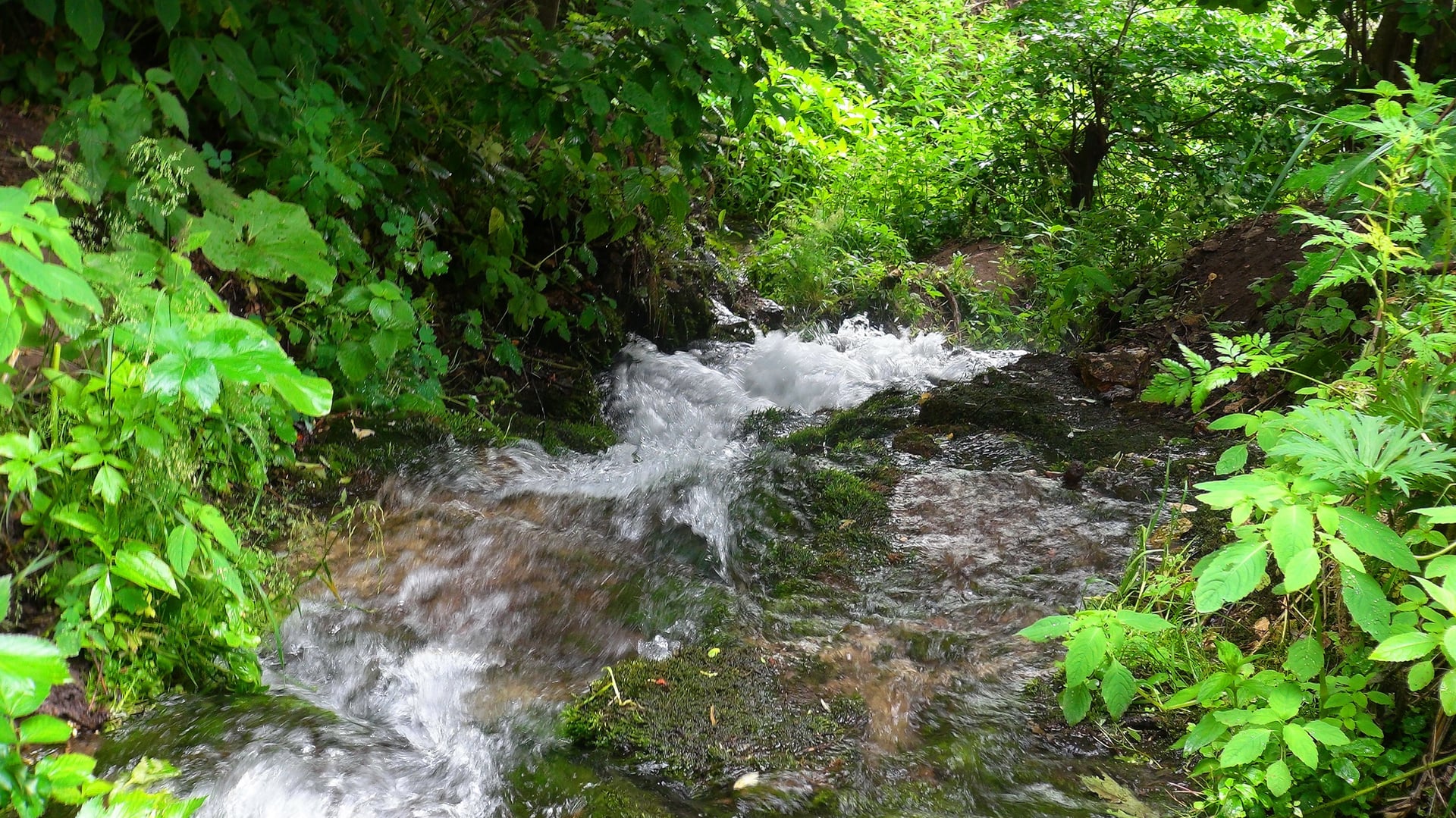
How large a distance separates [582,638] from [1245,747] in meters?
1.65

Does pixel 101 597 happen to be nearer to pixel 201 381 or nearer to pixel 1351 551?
pixel 201 381

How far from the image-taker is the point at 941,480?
3.78 meters

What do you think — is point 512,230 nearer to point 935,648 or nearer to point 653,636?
point 653,636

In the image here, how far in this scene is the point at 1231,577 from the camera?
5.36ft

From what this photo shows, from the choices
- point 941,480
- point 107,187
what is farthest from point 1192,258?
point 107,187

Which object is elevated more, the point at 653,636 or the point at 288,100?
the point at 288,100

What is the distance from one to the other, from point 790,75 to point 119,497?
827cm

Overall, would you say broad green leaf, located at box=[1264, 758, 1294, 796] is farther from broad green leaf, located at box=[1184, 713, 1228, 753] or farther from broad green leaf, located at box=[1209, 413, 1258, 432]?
broad green leaf, located at box=[1209, 413, 1258, 432]

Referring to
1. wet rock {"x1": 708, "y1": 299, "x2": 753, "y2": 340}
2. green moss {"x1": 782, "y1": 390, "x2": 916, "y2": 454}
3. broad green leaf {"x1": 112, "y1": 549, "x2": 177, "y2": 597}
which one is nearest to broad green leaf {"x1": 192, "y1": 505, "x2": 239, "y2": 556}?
broad green leaf {"x1": 112, "y1": 549, "x2": 177, "y2": 597}

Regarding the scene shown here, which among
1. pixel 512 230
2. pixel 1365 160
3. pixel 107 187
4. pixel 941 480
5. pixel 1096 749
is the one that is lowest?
pixel 941 480

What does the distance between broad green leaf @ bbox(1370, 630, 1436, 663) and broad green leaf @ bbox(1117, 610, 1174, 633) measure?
41 cm

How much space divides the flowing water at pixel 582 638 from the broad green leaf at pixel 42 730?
0.41 metres

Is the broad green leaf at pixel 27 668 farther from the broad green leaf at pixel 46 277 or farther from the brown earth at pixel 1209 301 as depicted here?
the brown earth at pixel 1209 301

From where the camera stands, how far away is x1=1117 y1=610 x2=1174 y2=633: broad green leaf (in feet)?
6.17
